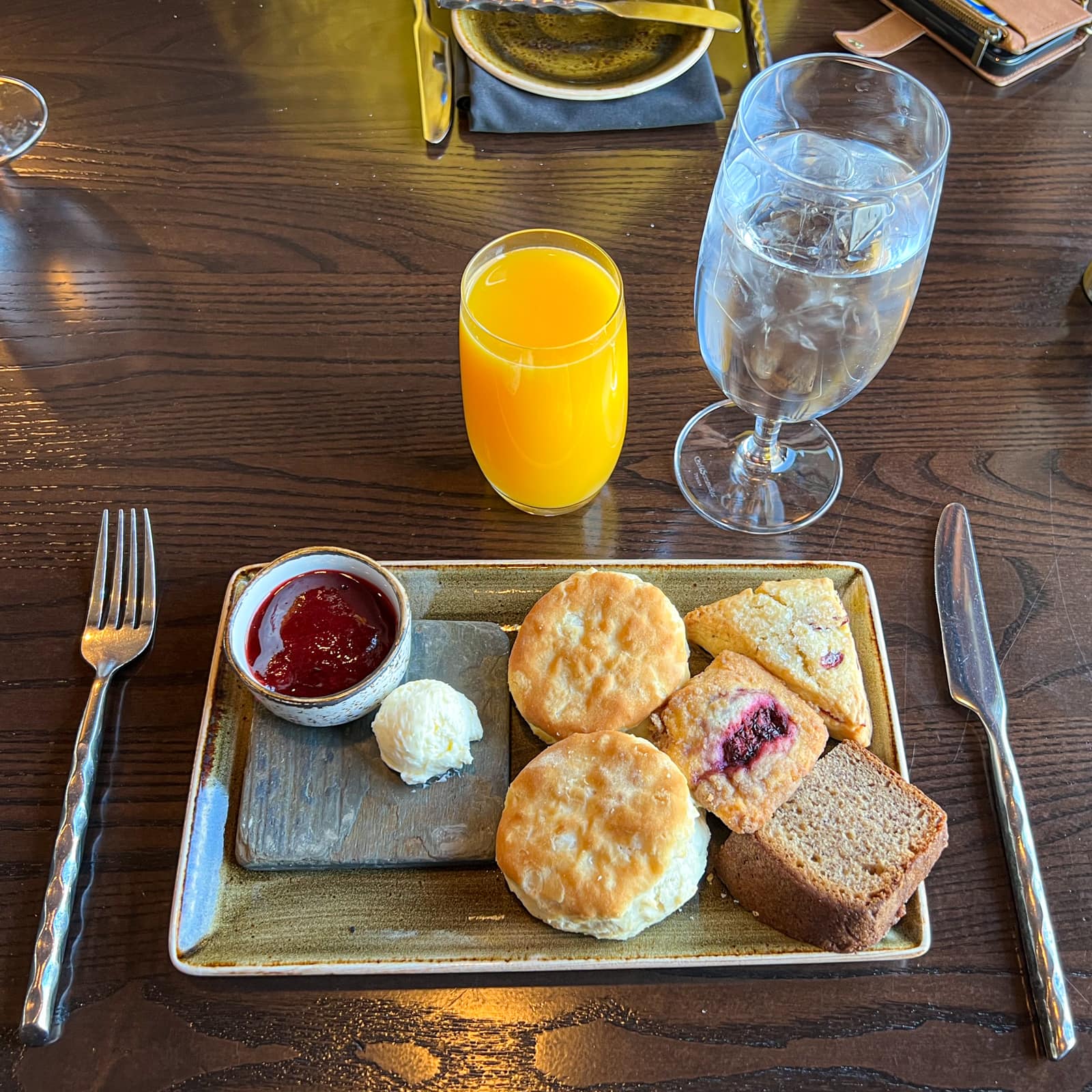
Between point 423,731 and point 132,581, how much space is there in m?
0.51

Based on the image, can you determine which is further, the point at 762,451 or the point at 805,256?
the point at 762,451

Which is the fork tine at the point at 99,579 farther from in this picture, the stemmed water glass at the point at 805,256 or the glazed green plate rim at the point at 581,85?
the glazed green plate rim at the point at 581,85

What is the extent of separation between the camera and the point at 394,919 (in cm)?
98

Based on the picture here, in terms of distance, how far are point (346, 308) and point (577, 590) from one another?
27.3 inches

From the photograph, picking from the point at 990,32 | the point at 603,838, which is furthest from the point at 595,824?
the point at 990,32

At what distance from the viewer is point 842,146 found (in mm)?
1188

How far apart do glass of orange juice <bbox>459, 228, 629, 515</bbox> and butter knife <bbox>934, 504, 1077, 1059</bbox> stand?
1.60 ft

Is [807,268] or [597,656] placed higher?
[807,268]

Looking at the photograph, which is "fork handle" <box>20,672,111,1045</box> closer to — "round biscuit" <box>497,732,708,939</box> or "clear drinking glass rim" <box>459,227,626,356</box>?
"round biscuit" <box>497,732,708,939</box>

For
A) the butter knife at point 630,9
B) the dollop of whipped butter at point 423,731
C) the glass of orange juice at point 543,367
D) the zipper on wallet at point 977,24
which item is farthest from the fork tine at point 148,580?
the zipper on wallet at point 977,24

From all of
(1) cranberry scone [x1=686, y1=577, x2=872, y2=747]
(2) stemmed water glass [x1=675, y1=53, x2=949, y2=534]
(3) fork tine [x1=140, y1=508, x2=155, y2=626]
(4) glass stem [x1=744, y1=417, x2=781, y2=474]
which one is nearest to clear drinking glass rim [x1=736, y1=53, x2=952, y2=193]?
(2) stemmed water glass [x1=675, y1=53, x2=949, y2=534]

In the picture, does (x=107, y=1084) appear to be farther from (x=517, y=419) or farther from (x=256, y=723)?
(x=517, y=419)

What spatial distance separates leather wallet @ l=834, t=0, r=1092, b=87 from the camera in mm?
1699

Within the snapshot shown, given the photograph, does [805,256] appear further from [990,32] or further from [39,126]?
[39,126]
